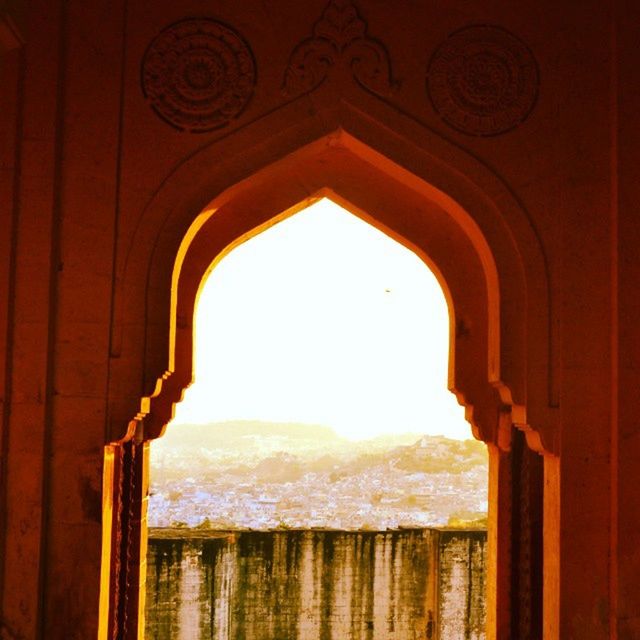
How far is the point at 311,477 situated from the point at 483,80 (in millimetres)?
10475

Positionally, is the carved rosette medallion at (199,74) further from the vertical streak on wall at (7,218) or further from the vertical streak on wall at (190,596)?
the vertical streak on wall at (190,596)

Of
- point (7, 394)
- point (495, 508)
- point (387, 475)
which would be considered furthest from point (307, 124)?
point (387, 475)

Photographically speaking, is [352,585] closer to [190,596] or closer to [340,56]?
[190,596]

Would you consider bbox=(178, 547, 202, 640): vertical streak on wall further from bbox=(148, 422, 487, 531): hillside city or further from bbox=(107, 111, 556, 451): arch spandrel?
bbox=(107, 111, 556, 451): arch spandrel

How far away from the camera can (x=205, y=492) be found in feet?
44.6

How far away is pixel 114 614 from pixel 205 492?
30.3 feet

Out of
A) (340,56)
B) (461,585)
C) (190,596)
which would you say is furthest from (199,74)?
(461,585)

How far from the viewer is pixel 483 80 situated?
4184mm

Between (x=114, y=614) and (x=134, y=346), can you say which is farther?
(x=114, y=614)

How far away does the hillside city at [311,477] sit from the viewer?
13.0 metres

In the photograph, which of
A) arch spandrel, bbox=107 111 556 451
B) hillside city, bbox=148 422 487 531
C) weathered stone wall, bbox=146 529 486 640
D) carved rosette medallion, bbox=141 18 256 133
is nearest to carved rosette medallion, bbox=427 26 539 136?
arch spandrel, bbox=107 111 556 451

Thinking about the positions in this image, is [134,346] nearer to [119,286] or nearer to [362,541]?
[119,286]

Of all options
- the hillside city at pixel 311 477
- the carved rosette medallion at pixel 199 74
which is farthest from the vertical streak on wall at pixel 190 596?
the carved rosette medallion at pixel 199 74

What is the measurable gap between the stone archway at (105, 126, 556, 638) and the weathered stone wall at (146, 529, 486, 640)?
461 centimetres
